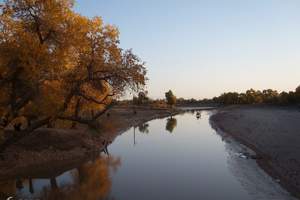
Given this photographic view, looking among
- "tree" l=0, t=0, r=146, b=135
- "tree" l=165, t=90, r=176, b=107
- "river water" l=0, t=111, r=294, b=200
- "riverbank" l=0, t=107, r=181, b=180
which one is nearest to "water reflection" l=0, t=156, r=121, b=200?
"river water" l=0, t=111, r=294, b=200

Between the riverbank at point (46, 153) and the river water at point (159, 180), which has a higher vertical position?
the riverbank at point (46, 153)

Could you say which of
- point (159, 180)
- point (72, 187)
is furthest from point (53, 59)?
point (159, 180)

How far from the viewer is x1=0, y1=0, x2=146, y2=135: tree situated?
21.1 metres

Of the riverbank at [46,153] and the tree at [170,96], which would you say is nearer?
the riverbank at [46,153]

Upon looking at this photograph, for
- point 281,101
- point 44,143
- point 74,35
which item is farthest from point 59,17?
point 281,101

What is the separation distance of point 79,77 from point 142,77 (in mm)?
4646

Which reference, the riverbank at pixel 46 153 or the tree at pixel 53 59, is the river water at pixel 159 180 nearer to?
the riverbank at pixel 46 153

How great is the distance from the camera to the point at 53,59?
21609 mm

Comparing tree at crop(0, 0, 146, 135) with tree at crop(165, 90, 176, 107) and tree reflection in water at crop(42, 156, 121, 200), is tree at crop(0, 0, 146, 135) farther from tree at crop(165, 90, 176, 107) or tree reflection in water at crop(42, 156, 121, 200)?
tree at crop(165, 90, 176, 107)

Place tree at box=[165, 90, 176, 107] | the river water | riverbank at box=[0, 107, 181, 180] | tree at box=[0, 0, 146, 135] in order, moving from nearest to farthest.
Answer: the river water < tree at box=[0, 0, 146, 135] < riverbank at box=[0, 107, 181, 180] < tree at box=[165, 90, 176, 107]

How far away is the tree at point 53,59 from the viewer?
21141mm

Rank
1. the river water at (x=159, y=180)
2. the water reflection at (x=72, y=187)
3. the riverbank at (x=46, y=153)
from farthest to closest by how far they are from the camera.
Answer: the riverbank at (x=46, y=153) < the river water at (x=159, y=180) < the water reflection at (x=72, y=187)

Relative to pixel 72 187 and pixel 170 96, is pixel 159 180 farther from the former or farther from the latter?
pixel 170 96

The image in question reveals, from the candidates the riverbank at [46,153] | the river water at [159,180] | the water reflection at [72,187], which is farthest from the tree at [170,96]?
the water reflection at [72,187]
